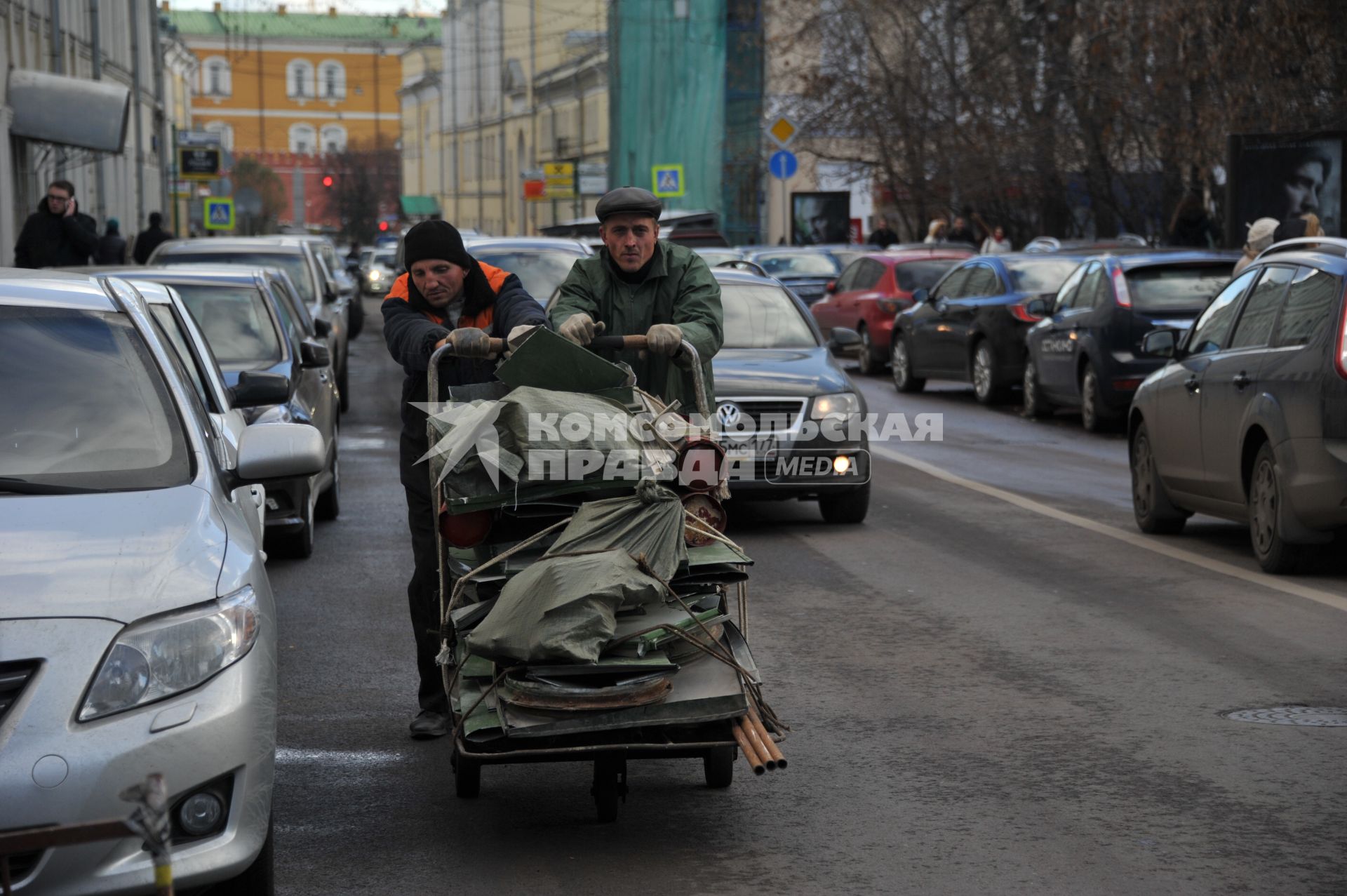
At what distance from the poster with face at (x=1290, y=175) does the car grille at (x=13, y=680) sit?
20203 mm

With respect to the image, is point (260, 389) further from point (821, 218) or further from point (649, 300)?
point (821, 218)

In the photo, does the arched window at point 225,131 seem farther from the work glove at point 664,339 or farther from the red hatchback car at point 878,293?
the work glove at point 664,339

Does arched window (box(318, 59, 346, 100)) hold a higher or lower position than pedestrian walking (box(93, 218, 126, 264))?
higher

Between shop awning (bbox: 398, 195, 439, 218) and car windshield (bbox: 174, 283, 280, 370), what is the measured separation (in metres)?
98.0

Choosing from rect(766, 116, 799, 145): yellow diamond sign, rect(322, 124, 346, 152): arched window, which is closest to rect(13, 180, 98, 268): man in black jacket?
rect(766, 116, 799, 145): yellow diamond sign

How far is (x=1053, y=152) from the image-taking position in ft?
111

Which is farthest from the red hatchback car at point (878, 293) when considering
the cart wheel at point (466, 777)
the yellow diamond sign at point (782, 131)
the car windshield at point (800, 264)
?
the cart wheel at point (466, 777)

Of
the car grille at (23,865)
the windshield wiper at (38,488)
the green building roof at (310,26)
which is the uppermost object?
the green building roof at (310,26)

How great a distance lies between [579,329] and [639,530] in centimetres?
84

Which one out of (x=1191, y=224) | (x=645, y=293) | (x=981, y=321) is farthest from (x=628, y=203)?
(x=1191, y=224)

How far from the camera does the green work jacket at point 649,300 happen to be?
6375mm

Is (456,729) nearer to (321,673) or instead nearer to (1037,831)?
(1037,831)

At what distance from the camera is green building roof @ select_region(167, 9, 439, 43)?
126688mm

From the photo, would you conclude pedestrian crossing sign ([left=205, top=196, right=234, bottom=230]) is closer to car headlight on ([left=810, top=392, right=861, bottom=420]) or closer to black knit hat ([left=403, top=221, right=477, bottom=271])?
car headlight on ([left=810, top=392, right=861, bottom=420])
